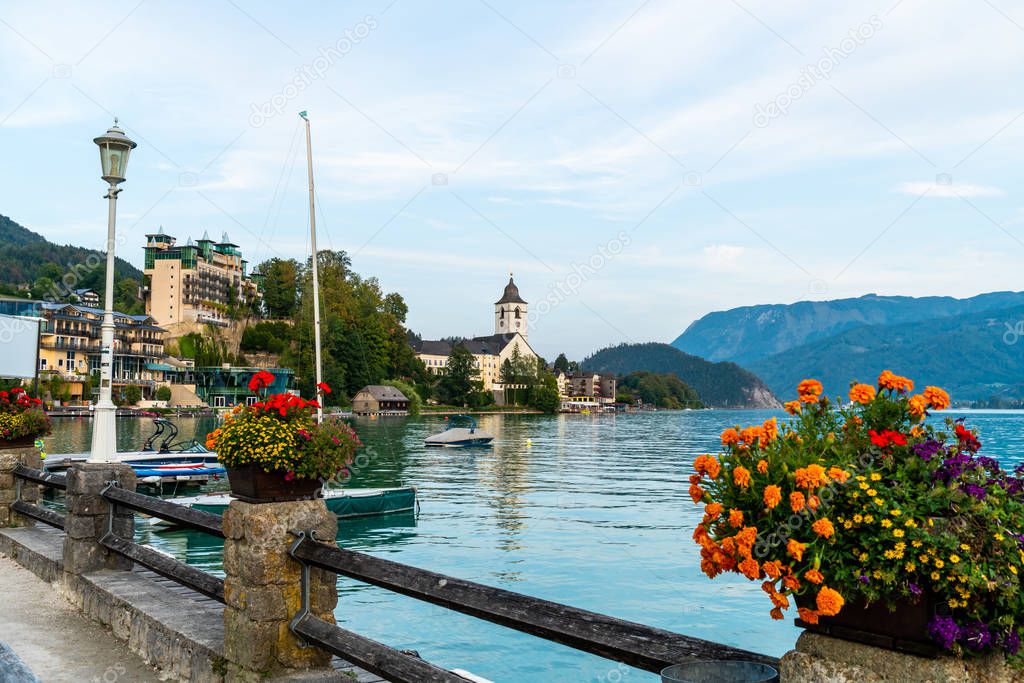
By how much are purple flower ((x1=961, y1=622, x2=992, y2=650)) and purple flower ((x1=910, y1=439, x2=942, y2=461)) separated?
1.71ft

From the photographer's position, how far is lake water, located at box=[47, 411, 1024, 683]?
634 inches

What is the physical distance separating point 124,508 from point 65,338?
12975 cm

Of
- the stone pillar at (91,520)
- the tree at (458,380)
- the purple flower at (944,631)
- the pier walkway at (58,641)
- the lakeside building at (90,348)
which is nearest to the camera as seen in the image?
the purple flower at (944,631)

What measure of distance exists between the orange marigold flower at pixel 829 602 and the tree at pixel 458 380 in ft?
522

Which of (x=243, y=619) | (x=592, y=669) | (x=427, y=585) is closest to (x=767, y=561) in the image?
(x=427, y=585)

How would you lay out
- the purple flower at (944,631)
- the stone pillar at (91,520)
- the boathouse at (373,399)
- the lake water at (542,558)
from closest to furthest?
the purple flower at (944,631) → the stone pillar at (91,520) → the lake water at (542,558) → the boathouse at (373,399)

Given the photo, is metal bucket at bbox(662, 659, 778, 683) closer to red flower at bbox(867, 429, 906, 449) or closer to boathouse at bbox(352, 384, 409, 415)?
red flower at bbox(867, 429, 906, 449)

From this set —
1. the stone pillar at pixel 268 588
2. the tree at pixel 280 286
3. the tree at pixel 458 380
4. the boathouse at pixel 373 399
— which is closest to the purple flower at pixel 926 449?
the stone pillar at pixel 268 588

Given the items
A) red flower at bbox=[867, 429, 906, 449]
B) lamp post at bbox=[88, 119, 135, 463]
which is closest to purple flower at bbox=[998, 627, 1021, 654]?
red flower at bbox=[867, 429, 906, 449]

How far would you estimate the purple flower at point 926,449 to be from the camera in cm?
264

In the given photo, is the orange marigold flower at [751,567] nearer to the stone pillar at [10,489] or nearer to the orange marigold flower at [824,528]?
the orange marigold flower at [824,528]

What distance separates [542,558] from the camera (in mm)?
24547

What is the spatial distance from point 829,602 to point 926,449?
0.63 metres

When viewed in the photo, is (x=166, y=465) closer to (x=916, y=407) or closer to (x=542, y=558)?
(x=542, y=558)
